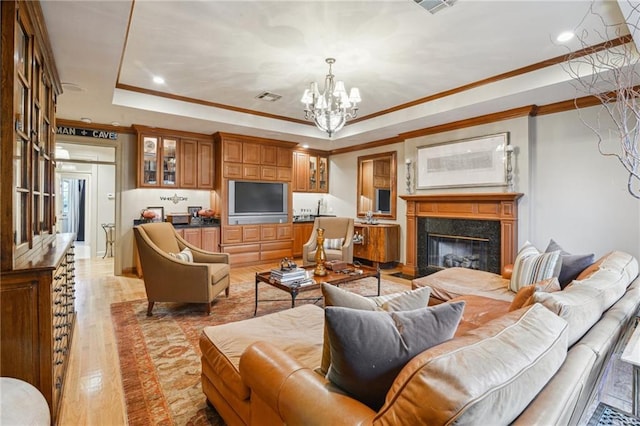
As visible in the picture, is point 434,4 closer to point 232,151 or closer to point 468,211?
point 468,211

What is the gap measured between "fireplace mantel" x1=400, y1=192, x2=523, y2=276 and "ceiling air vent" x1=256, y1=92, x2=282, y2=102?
8.93ft

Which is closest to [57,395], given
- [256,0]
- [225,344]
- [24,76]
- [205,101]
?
[225,344]

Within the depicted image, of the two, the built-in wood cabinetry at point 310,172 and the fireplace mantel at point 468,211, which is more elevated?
the built-in wood cabinetry at point 310,172

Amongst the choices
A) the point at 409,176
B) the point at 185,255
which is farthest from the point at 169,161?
the point at 409,176

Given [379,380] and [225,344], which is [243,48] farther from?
[379,380]

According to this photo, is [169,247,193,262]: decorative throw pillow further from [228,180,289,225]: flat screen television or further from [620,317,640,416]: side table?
[620,317,640,416]: side table

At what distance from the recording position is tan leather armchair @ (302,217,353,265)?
17.3 feet

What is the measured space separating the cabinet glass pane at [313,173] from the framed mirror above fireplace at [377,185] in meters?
1.09

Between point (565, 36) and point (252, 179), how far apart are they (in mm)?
4904

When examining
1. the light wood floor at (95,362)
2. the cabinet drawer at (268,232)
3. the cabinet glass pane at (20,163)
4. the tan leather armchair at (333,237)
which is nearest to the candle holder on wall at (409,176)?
the tan leather armchair at (333,237)

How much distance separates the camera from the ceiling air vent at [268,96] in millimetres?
4449

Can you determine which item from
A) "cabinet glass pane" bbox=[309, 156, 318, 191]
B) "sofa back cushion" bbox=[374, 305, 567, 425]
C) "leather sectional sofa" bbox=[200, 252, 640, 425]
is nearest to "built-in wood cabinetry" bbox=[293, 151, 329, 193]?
"cabinet glass pane" bbox=[309, 156, 318, 191]

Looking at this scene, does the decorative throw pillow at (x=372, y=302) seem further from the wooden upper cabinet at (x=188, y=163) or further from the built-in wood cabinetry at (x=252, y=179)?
the wooden upper cabinet at (x=188, y=163)

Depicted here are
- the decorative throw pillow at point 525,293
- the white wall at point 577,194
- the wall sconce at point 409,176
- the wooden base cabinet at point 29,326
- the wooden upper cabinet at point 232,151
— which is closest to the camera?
the wooden base cabinet at point 29,326
